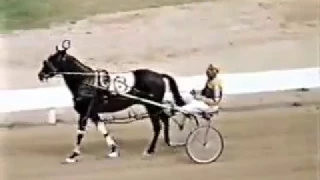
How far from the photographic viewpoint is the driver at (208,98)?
164 cm

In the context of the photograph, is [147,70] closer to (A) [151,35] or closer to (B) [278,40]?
(A) [151,35]

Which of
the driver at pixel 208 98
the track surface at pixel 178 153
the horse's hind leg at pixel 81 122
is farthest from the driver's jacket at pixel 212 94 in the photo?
the horse's hind leg at pixel 81 122

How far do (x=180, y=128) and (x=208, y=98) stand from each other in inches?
3.3

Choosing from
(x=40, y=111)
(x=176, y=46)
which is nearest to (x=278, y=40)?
(x=176, y=46)

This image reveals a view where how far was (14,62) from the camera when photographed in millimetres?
1712

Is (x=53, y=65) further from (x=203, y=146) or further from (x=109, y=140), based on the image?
(x=203, y=146)

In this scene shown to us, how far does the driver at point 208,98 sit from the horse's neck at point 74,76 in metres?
0.20

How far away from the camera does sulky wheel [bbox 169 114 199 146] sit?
1668 millimetres

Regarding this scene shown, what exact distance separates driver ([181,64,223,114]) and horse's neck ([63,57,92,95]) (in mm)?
202

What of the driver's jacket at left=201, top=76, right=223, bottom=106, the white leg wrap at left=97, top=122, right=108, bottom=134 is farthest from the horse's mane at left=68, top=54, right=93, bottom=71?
the driver's jacket at left=201, top=76, right=223, bottom=106

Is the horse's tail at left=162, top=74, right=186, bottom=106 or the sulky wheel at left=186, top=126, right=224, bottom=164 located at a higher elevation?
the horse's tail at left=162, top=74, right=186, bottom=106

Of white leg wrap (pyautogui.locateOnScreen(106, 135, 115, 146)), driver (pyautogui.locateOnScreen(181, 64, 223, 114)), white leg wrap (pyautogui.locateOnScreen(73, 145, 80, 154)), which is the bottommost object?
white leg wrap (pyautogui.locateOnScreen(73, 145, 80, 154))

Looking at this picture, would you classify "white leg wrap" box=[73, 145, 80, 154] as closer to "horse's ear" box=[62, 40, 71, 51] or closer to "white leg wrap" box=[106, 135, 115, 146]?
"white leg wrap" box=[106, 135, 115, 146]

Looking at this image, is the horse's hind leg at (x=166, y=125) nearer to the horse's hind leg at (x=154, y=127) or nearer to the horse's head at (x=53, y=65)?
the horse's hind leg at (x=154, y=127)
